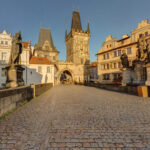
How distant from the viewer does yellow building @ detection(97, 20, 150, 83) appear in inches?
949

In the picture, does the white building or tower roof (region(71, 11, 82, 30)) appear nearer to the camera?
the white building

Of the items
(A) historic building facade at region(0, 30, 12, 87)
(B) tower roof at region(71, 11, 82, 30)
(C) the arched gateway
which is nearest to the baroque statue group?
(A) historic building facade at region(0, 30, 12, 87)

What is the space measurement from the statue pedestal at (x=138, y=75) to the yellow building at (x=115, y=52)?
13.0 metres

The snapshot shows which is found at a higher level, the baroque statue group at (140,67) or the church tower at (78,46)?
the church tower at (78,46)

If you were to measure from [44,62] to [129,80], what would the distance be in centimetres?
2207

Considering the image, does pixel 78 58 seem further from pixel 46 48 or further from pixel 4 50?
pixel 4 50

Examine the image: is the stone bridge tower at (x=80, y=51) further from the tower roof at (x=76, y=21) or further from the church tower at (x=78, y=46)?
the tower roof at (x=76, y=21)

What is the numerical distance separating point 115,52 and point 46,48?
3088 cm

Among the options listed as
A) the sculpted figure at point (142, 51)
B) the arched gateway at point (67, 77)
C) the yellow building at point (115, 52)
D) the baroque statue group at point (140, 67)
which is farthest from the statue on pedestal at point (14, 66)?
the arched gateway at point (67, 77)

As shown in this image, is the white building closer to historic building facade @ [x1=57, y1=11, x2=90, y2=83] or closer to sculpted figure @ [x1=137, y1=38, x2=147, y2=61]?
historic building facade @ [x1=57, y1=11, x2=90, y2=83]

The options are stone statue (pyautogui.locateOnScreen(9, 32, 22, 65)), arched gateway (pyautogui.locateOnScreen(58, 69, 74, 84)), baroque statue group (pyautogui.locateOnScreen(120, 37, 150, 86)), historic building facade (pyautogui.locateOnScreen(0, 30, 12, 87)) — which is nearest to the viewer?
stone statue (pyautogui.locateOnScreen(9, 32, 22, 65))

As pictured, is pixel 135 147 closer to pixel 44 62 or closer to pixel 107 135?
pixel 107 135

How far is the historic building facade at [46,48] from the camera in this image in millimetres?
45125

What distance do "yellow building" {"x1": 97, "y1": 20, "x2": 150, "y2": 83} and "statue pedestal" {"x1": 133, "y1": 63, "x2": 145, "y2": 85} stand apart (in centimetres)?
1298
